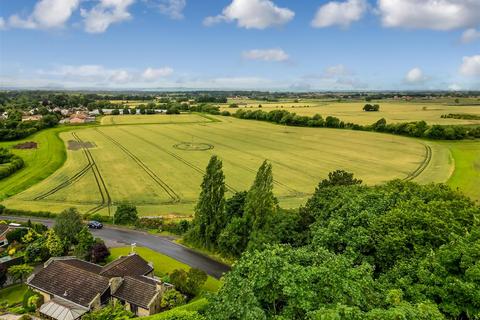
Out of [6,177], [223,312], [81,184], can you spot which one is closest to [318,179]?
[81,184]

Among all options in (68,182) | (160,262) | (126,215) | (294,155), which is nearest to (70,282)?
(160,262)

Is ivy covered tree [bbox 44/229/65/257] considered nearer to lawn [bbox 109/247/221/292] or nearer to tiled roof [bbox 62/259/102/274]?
lawn [bbox 109/247/221/292]

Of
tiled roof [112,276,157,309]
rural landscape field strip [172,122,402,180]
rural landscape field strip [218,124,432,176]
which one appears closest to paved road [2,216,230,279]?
tiled roof [112,276,157,309]

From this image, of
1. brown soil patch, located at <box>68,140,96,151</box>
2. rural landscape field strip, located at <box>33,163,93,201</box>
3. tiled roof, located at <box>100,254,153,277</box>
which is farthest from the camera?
brown soil patch, located at <box>68,140,96,151</box>

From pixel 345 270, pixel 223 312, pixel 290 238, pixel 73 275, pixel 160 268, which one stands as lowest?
pixel 160 268

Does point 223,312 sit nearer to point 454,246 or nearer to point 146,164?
point 454,246

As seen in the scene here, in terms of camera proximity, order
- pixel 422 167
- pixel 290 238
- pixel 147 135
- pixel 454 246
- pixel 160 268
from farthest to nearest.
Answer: pixel 147 135, pixel 422 167, pixel 160 268, pixel 290 238, pixel 454 246

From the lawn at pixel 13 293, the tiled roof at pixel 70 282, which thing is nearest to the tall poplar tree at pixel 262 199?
the tiled roof at pixel 70 282
